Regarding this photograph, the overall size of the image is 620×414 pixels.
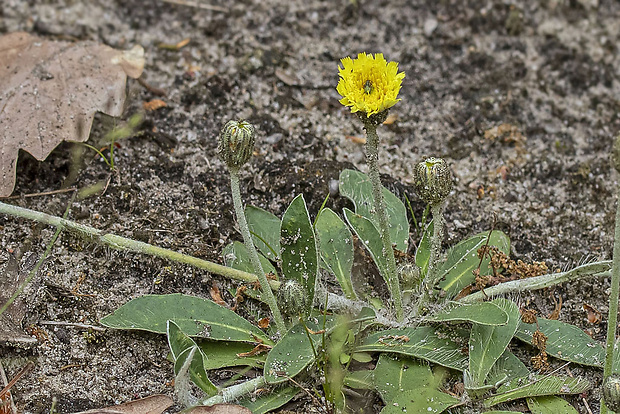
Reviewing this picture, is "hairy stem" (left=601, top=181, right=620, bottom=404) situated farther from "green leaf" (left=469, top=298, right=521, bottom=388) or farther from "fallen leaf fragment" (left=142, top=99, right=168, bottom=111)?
"fallen leaf fragment" (left=142, top=99, right=168, bottom=111)

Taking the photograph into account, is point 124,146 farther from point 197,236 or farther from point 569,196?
point 569,196

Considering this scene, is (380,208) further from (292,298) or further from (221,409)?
(221,409)

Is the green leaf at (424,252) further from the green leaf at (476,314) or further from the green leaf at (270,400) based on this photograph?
the green leaf at (270,400)

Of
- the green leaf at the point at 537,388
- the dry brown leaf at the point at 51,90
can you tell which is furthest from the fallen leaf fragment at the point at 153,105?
the green leaf at the point at 537,388

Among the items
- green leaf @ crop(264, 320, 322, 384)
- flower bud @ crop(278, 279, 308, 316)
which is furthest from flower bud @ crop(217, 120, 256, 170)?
green leaf @ crop(264, 320, 322, 384)

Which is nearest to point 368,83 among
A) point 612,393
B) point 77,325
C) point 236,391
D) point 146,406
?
point 236,391

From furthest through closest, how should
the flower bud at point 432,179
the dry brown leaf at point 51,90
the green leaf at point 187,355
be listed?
1. the dry brown leaf at point 51,90
2. the flower bud at point 432,179
3. the green leaf at point 187,355
